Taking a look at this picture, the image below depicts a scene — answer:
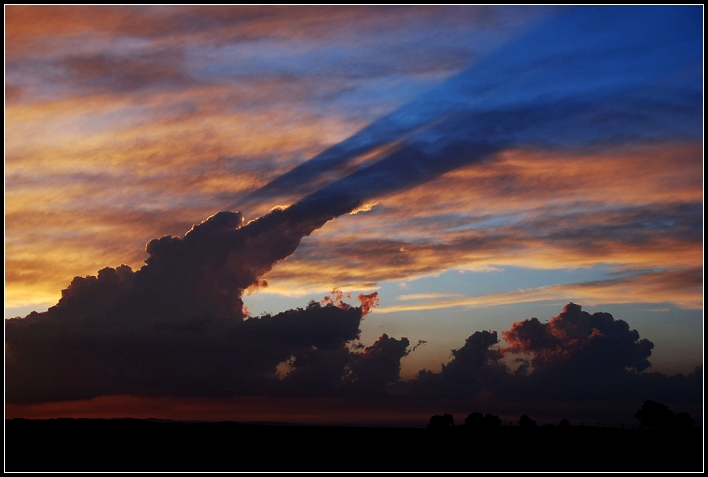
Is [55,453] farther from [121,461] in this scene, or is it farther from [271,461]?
[271,461]

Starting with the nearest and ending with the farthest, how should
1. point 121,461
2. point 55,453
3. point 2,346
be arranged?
point 2,346 → point 121,461 → point 55,453

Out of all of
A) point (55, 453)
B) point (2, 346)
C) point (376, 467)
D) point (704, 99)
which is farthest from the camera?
point (55, 453)

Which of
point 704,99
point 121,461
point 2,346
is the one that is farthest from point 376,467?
point 704,99

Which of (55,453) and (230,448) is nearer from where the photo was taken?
(55,453)

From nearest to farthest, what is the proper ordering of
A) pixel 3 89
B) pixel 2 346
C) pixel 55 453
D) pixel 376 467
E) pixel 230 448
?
pixel 3 89
pixel 2 346
pixel 376 467
pixel 55 453
pixel 230 448

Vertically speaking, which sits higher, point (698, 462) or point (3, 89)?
point (3, 89)

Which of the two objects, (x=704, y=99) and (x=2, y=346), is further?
(x=2, y=346)

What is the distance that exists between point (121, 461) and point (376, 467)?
56596 millimetres

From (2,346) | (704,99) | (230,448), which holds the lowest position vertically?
(230,448)

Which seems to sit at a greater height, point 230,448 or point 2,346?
point 2,346

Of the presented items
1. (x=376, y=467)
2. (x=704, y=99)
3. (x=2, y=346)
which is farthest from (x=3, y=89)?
(x=376, y=467)

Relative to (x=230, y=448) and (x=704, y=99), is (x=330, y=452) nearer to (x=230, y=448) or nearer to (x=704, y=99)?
(x=230, y=448)

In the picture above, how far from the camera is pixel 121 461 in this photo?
160 meters

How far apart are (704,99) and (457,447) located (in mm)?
136802
